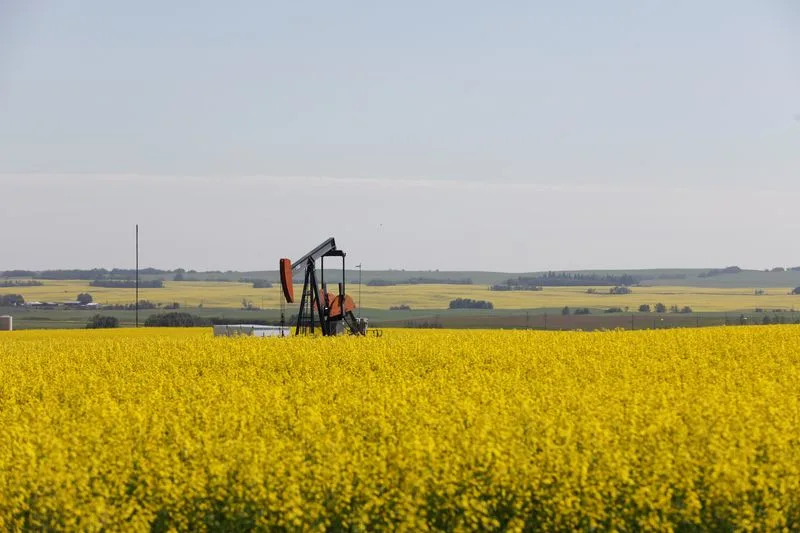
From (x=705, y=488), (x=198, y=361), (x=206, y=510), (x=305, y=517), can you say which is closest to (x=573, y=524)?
(x=705, y=488)

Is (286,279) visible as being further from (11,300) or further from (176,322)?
(11,300)

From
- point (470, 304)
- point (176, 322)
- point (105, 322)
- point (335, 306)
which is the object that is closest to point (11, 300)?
point (470, 304)

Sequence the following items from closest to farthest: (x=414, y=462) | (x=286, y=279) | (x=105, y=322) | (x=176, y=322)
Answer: (x=414, y=462)
(x=286, y=279)
(x=176, y=322)
(x=105, y=322)

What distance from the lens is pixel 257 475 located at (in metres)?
11.3

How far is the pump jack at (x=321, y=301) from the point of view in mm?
49844

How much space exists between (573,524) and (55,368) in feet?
56.4

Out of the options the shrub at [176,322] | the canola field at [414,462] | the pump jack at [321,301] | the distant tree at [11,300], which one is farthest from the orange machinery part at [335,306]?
the distant tree at [11,300]

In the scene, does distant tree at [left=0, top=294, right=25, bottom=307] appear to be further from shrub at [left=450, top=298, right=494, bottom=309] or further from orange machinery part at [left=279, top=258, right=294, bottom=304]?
orange machinery part at [left=279, top=258, right=294, bottom=304]

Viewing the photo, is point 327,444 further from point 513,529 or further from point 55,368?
point 55,368

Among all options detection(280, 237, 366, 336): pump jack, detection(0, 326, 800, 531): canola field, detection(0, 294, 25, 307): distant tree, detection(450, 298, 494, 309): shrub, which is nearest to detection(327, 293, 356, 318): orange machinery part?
detection(280, 237, 366, 336): pump jack

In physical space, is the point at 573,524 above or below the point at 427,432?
below

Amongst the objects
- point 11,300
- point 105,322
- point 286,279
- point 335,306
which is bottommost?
point 105,322

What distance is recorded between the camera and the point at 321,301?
5103 cm

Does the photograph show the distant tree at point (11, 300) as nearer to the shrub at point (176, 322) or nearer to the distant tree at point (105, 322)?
the distant tree at point (105, 322)
